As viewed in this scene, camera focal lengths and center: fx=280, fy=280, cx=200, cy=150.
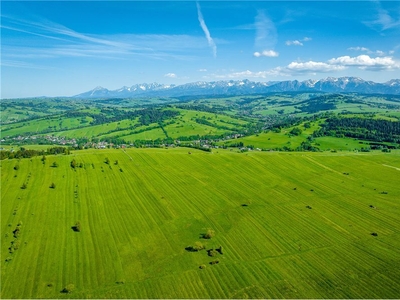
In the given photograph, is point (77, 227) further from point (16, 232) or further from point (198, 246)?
point (198, 246)

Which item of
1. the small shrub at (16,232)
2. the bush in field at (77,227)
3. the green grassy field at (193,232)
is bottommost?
the green grassy field at (193,232)

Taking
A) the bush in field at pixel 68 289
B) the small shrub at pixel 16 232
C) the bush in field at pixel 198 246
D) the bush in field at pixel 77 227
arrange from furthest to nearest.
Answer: the bush in field at pixel 77 227, the small shrub at pixel 16 232, the bush in field at pixel 198 246, the bush in field at pixel 68 289

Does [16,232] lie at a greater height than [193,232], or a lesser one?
greater

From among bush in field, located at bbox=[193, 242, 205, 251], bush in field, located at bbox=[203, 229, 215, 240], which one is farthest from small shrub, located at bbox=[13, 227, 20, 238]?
bush in field, located at bbox=[203, 229, 215, 240]

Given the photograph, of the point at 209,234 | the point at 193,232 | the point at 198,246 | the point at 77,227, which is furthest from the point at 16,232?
the point at 209,234

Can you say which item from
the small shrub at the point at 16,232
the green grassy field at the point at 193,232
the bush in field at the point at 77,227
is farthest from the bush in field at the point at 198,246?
the small shrub at the point at 16,232

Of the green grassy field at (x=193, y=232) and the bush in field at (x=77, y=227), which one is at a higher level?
the bush in field at (x=77, y=227)

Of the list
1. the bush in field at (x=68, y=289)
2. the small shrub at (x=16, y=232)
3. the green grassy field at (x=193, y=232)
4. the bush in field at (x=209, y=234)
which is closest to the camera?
the bush in field at (x=68, y=289)

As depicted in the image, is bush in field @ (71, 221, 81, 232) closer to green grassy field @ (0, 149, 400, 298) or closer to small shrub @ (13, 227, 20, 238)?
green grassy field @ (0, 149, 400, 298)

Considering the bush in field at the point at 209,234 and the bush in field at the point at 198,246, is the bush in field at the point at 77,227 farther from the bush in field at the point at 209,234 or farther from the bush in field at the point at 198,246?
the bush in field at the point at 209,234
